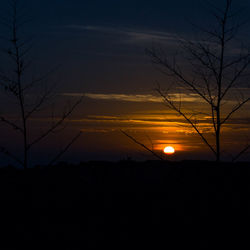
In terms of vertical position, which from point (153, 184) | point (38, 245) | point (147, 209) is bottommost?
point (38, 245)

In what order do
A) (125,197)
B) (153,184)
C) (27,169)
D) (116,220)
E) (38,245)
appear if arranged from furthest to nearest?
(27,169), (153,184), (125,197), (116,220), (38,245)

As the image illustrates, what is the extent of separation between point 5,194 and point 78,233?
178 cm

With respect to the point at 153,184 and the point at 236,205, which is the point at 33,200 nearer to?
the point at 153,184

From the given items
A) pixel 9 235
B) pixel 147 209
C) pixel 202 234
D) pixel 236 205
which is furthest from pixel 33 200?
pixel 236 205

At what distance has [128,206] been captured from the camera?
17.6 feet

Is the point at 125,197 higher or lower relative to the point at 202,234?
higher

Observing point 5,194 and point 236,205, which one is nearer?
point 236,205

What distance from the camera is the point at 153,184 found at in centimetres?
604

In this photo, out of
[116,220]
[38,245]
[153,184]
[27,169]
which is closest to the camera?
[38,245]

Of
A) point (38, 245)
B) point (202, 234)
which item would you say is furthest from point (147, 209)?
point (38, 245)

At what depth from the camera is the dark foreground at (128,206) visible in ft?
14.9

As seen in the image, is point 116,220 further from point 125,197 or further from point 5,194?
point 5,194

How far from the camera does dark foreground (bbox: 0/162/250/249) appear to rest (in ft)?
14.9

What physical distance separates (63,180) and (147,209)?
1673 millimetres
